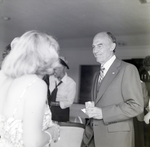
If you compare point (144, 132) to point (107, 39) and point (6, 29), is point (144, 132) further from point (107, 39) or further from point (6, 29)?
point (6, 29)

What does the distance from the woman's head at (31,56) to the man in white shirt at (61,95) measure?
1.47m

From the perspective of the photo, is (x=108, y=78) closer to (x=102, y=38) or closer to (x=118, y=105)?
(x=118, y=105)

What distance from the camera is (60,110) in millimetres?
2516

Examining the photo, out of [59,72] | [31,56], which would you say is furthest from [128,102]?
[59,72]

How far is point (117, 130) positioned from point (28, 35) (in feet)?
2.68

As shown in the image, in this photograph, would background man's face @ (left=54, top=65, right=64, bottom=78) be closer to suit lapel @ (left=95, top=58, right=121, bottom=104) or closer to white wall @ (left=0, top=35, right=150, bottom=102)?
suit lapel @ (left=95, top=58, right=121, bottom=104)

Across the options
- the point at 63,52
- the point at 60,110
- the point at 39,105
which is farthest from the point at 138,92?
the point at 63,52

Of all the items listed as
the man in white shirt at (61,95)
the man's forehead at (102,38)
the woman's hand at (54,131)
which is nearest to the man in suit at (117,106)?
the man's forehead at (102,38)

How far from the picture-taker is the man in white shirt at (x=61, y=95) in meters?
2.50

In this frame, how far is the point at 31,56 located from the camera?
898 millimetres

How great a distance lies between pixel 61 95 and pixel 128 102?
151 cm

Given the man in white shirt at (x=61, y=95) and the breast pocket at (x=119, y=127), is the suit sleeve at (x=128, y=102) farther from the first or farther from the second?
the man in white shirt at (x=61, y=95)

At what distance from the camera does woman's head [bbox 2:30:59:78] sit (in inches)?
35.3

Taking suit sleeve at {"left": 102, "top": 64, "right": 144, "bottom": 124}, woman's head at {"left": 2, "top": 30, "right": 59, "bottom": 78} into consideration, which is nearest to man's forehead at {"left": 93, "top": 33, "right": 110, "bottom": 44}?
suit sleeve at {"left": 102, "top": 64, "right": 144, "bottom": 124}
